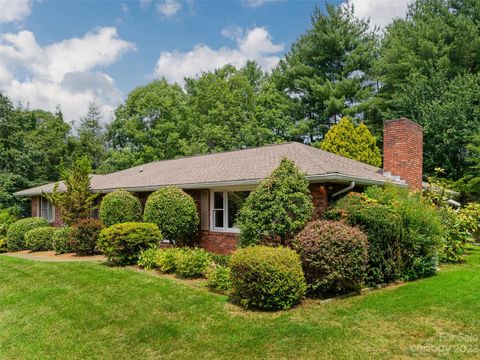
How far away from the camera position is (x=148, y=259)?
35.3 ft

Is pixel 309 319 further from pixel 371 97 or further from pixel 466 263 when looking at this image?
pixel 371 97

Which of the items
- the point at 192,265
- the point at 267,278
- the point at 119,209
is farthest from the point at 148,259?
the point at 267,278

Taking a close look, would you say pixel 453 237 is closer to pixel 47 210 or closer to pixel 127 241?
pixel 127 241

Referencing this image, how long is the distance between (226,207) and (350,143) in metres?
11.7

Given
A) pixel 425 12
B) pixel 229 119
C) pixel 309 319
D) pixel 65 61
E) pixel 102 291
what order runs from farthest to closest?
1. pixel 229 119
2. pixel 425 12
3. pixel 65 61
4. pixel 102 291
5. pixel 309 319

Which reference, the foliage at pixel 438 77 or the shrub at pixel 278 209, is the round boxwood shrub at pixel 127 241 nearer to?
the shrub at pixel 278 209

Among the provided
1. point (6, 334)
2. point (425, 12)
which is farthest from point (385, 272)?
point (425, 12)

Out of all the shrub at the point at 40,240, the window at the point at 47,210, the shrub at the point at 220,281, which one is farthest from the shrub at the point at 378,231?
the window at the point at 47,210

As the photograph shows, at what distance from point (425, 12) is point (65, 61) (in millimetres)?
24788

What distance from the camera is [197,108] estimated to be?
35.6 metres

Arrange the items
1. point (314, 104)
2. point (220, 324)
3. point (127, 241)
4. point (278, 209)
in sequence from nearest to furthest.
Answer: point (220, 324) → point (278, 209) → point (127, 241) → point (314, 104)

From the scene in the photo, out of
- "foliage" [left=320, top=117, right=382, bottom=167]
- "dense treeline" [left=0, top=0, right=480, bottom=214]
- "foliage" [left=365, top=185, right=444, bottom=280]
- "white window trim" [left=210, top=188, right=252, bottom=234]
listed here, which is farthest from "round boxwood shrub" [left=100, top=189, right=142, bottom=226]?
"foliage" [left=320, top=117, right=382, bottom=167]

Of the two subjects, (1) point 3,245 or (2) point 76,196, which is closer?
(2) point 76,196

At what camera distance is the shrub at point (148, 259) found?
34.8 feet
